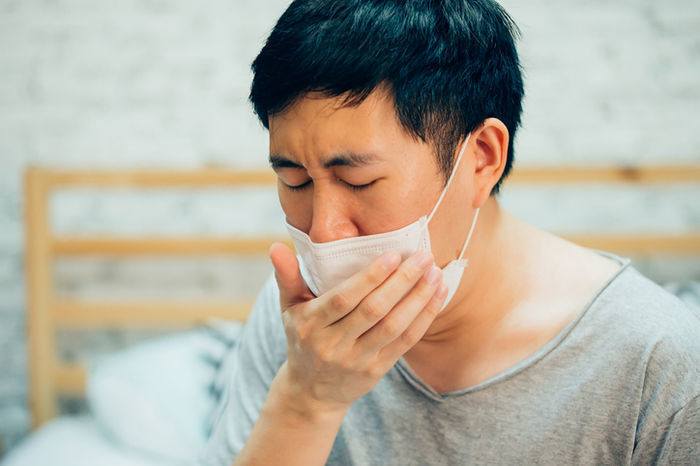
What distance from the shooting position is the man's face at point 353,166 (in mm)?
793

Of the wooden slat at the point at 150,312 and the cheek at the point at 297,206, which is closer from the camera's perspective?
the cheek at the point at 297,206

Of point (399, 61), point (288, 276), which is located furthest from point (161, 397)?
point (399, 61)

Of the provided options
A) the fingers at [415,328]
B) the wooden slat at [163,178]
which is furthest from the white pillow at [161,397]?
the fingers at [415,328]

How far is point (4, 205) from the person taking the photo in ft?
7.70

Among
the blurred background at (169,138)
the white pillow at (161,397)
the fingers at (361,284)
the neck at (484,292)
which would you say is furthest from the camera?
the blurred background at (169,138)

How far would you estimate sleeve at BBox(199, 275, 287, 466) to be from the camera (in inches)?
41.0

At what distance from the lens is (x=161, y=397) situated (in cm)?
178

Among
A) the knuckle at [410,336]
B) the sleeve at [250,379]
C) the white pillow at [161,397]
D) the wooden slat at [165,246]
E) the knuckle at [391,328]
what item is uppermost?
the knuckle at [391,328]

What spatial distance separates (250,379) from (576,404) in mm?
565

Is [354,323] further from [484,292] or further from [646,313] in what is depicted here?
[646,313]

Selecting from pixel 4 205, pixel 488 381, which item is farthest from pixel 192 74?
pixel 488 381

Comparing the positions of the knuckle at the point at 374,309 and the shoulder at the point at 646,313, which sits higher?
the knuckle at the point at 374,309

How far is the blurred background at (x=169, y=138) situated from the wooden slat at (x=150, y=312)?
0.12 m

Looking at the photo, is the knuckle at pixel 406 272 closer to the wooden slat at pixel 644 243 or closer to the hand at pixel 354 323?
the hand at pixel 354 323
